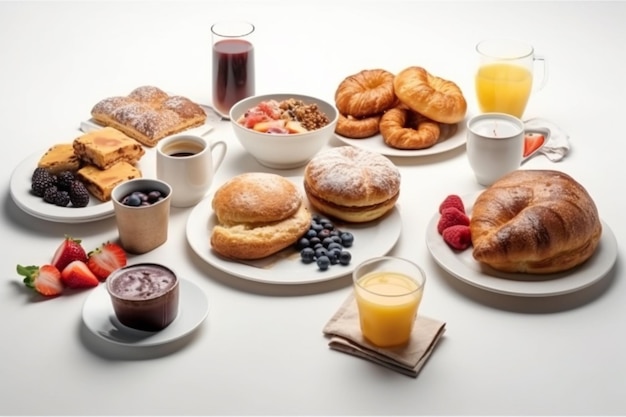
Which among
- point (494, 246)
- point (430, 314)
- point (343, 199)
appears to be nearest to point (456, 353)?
point (430, 314)

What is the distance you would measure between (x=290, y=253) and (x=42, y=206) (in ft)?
2.65

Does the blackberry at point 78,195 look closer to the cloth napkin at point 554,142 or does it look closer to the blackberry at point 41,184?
the blackberry at point 41,184

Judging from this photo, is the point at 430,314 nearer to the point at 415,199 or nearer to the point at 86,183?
the point at 415,199

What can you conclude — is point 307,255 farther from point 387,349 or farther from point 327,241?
point 387,349

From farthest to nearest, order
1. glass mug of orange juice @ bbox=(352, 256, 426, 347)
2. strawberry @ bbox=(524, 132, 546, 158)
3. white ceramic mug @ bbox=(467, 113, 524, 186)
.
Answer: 1. strawberry @ bbox=(524, 132, 546, 158)
2. white ceramic mug @ bbox=(467, 113, 524, 186)
3. glass mug of orange juice @ bbox=(352, 256, 426, 347)

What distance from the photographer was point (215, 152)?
336cm

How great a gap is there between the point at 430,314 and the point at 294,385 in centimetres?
45

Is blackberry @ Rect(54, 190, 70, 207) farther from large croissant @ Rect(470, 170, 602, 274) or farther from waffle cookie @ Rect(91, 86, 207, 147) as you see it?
large croissant @ Rect(470, 170, 602, 274)

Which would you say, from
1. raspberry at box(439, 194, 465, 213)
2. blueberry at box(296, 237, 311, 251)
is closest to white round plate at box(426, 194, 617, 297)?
raspberry at box(439, 194, 465, 213)

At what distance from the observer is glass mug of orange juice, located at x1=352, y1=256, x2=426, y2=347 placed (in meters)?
2.22

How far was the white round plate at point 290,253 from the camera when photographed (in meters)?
2.54

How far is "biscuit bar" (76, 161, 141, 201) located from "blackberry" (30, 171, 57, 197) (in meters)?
Result: 0.11

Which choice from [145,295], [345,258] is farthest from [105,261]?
[345,258]

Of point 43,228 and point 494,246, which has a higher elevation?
point 494,246
